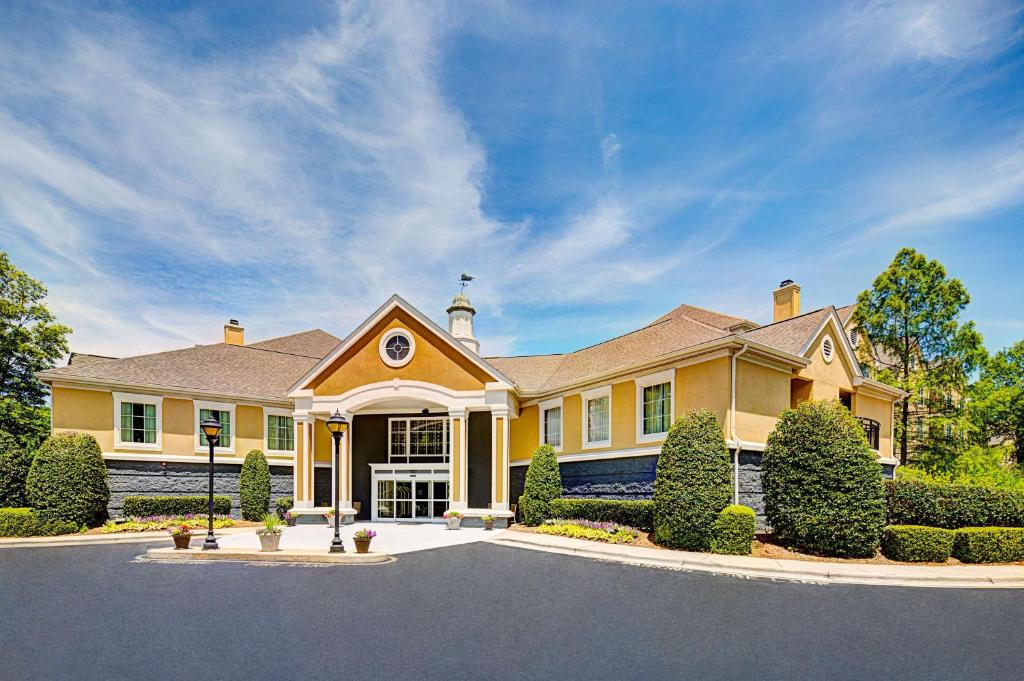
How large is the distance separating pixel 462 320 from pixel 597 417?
12.5 m

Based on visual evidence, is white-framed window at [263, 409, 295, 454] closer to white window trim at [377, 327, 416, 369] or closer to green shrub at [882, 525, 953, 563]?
white window trim at [377, 327, 416, 369]

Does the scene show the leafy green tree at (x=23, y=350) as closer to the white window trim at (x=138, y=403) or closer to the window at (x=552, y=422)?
the white window trim at (x=138, y=403)

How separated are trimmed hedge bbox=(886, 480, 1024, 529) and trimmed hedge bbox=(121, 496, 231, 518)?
70.9 feet

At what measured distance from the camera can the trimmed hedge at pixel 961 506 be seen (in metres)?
13.9

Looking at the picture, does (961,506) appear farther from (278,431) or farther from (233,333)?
(233,333)

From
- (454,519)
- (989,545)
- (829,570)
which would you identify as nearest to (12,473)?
(454,519)

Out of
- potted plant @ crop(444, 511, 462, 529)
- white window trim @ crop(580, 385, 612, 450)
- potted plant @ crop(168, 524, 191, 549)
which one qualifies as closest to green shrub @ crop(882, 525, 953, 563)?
white window trim @ crop(580, 385, 612, 450)

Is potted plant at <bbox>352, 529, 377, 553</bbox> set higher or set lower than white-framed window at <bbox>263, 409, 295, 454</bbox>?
lower

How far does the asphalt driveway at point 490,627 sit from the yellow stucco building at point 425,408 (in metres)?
7.53

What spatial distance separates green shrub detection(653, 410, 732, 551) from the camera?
557 inches

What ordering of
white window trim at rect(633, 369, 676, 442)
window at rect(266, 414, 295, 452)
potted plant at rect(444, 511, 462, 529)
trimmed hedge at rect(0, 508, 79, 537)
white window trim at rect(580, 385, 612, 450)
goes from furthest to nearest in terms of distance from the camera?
window at rect(266, 414, 295, 452) → potted plant at rect(444, 511, 462, 529) → white window trim at rect(580, 385, 612, 450) → trimmed hedge at rect(0, 508, 79, 537) → white window trim at rect(633, 369, 676, 442)

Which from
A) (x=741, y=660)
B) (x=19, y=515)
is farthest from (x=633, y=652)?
(x=19, y=515)

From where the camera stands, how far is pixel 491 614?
8352 mm

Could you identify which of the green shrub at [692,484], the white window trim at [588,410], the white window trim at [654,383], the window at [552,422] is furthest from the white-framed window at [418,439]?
the green shrub at [692,484]
